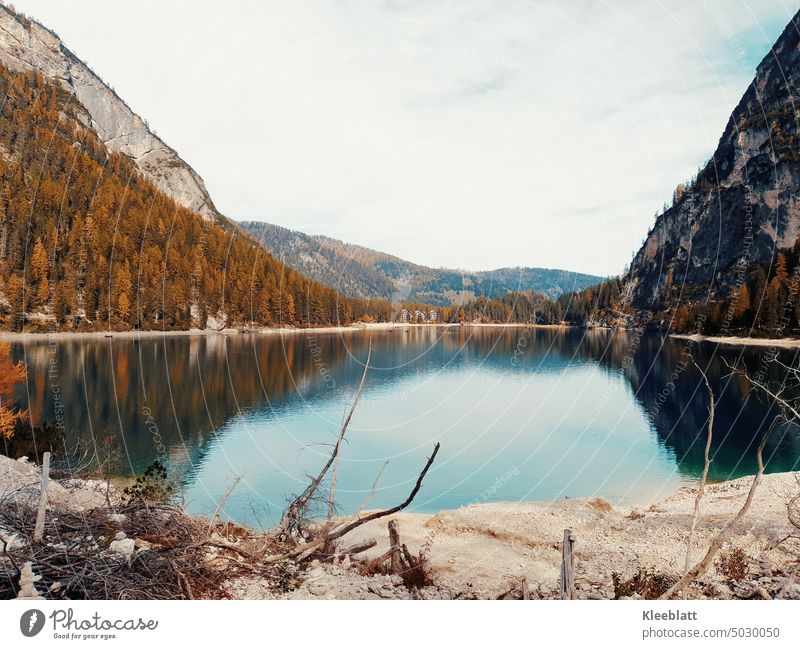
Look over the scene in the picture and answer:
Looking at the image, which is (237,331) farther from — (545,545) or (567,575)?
(567,575)

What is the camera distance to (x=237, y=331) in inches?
2987

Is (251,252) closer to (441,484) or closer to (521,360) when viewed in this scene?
(521,360)

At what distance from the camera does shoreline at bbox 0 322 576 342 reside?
167 feet

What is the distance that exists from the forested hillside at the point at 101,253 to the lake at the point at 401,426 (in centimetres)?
1904

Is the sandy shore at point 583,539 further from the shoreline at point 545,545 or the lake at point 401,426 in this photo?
the lake at point 401,426

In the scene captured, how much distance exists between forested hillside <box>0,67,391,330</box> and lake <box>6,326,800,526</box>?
19041mm

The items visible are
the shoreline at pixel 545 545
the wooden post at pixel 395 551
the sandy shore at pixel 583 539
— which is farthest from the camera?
the sandy shore at pixel 583 539

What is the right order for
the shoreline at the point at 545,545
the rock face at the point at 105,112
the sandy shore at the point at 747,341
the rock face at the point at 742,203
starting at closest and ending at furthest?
the shoreline at the point at 545,545, the sandy shore at the point at 747,341, the rock face at the point at 742,203, the rock face at the point at 105,112

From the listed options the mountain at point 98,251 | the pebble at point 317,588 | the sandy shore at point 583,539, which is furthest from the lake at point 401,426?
the mountain at point 98,251

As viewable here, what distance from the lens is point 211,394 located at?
2680 cm

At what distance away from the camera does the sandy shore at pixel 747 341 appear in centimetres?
4369

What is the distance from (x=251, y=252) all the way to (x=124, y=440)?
3130 inches

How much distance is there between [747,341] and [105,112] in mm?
164413

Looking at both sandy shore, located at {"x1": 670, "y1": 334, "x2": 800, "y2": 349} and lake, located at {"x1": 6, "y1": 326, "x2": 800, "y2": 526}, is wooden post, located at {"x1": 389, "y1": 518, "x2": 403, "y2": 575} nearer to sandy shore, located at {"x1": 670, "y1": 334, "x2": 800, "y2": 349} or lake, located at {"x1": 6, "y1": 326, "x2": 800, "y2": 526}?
lake, located at {"x1": 6, "y1": 326, "x2": 800, "y2": 526}
